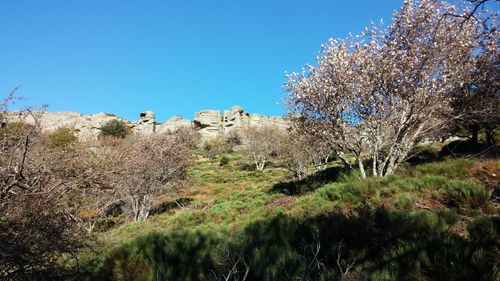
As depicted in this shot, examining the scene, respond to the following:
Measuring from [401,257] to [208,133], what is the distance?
280ft

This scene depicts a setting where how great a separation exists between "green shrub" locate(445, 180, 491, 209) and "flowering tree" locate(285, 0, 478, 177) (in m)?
4.65

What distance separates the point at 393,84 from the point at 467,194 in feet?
22.7

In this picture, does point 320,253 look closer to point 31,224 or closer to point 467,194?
point 467,194

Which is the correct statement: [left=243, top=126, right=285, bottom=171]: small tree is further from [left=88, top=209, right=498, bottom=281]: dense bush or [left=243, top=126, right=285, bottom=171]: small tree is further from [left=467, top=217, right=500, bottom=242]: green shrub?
[left=467, top=217, right=500, bottom=242]: green shrub

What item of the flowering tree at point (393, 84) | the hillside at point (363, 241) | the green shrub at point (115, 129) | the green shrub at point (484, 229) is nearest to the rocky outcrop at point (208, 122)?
the green shrub at point (115, 129)

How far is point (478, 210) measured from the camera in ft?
20.9

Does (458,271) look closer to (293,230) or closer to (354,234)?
(354,234)

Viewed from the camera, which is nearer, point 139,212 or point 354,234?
point 354,234

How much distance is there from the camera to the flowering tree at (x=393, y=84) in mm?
12586

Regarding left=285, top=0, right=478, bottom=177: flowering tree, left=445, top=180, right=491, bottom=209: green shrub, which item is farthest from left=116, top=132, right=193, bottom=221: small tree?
left=445, top=180, right=491, bottom=209: green shrub

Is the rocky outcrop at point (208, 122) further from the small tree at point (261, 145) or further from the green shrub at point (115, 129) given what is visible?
the small tree at point (261, 145)

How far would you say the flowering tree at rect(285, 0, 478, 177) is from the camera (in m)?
12.6

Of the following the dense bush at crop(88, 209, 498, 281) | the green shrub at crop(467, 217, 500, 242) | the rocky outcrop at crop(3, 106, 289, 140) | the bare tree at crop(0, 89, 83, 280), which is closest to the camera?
the dense bush at crop(88, 209, 498, 281)

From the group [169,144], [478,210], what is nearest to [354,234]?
[478,210]
